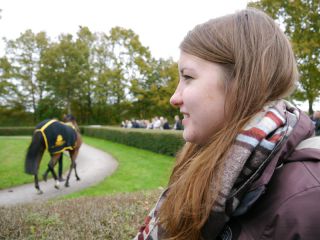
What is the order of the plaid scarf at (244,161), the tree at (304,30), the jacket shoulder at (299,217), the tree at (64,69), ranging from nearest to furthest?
the jacket shoulder at (299,217) < the plaid scarf at (244,161) < the tree at (304,30) < the tree at (64,69)

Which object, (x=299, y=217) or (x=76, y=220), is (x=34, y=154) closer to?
(x=76, y=220)

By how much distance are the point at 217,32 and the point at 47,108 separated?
42261 millimetres

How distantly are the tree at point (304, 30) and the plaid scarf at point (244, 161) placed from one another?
1712cm

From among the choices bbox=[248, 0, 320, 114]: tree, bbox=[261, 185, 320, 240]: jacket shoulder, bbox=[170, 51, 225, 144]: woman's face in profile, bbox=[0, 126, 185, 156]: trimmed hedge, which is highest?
bbox=[248, 0, 320, 114]: tree

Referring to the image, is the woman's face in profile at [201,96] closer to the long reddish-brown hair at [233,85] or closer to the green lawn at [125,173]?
the long reddish-brown hair at [233,85]

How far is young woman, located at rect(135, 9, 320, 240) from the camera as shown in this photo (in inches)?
40.2

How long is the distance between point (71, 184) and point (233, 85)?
8.78 meters

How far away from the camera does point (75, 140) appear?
8805mm

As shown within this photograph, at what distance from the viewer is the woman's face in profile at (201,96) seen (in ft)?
4.09

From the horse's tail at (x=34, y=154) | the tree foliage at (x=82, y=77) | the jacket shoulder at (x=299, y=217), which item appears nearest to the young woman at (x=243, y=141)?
the jacket shoulder at (x=299, y=217)

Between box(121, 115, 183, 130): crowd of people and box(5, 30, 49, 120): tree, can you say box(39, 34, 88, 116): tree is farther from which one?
box(121, 115, 183, 130): crowd of people

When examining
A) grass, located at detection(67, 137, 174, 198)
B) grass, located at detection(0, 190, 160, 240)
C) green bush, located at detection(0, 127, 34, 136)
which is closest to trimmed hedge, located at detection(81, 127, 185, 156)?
grass, located at detection(67, 137, 174, 198)

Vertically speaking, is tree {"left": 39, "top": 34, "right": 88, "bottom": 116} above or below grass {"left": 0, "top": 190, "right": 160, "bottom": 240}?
above

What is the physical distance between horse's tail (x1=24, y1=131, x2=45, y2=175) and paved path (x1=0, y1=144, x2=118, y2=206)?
77 centimetres
